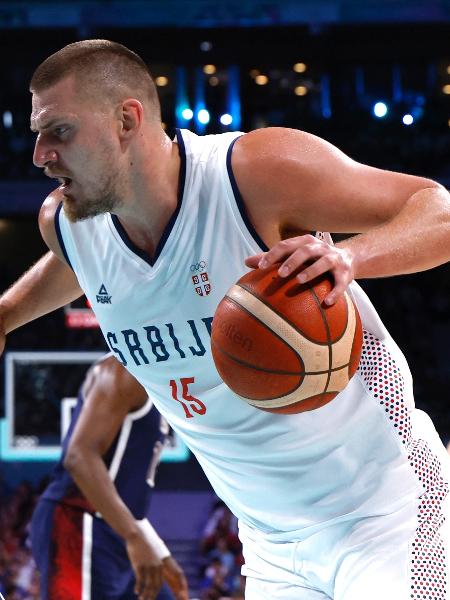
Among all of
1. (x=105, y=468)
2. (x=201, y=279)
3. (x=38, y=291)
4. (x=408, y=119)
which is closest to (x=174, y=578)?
(x=105, y=468)

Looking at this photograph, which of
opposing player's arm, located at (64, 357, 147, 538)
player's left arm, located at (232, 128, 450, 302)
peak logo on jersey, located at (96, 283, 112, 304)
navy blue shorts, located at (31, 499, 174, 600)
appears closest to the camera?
player's left arm, located at (232, 128, 450, 302)

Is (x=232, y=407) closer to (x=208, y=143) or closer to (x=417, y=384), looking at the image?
(x=208, y=143)

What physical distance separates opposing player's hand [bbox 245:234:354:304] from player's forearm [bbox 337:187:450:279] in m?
0.07

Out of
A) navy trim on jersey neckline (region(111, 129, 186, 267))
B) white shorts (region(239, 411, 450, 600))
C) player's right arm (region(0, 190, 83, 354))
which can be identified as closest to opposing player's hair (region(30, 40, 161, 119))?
navy trim on jersey neckline (region(111, 129, 186, 267))

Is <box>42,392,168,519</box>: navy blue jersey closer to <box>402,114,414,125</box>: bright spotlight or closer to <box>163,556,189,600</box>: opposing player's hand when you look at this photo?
<box>163,556,189,600</box>: opposing player's hand

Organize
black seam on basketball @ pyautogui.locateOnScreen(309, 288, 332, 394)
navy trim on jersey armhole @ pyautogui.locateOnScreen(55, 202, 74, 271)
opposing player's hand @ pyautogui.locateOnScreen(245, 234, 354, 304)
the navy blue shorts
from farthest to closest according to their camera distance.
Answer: the navy blue shorts, navy trim on jersey armhole @ pyautogui.locateOnScreen(55, 202, 74, 271), black seam on basketball @ pyautogui.locateOnScreen(309, 288, 332, 394), opposing player's hand @ pyautogui.locateOnScreen(245, 234, 354, 304)

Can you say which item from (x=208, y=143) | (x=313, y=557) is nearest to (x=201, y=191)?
(x=208, y=143)

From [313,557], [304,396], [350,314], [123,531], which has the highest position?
[350,314]

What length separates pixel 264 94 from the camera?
16.7 meters

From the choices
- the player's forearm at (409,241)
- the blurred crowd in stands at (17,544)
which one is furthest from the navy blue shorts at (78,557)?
the blurred crowd in stands at (17,544)

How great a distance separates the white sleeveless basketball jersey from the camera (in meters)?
2.49

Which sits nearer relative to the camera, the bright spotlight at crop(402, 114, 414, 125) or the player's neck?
the player's neck

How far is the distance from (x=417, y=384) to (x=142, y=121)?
38.8 ft

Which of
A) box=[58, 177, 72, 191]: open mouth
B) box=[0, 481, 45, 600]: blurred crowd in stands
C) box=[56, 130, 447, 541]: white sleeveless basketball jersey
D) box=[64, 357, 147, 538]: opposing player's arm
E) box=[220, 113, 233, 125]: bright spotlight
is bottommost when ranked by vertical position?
box=[0, 481, 45, 600]: blurred crowd in stands
